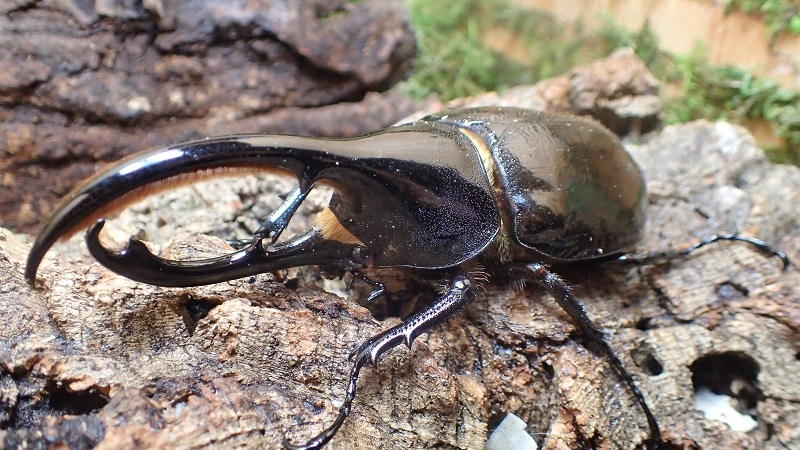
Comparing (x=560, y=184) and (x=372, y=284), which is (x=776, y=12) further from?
(x=372, y=284)

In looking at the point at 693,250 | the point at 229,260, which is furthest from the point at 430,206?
the point at 693,250

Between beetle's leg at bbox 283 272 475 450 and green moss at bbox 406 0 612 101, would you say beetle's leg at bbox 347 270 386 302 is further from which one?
green moss at bbox 406 0 612 101

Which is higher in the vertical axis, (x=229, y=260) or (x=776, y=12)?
(x=776, y=12)

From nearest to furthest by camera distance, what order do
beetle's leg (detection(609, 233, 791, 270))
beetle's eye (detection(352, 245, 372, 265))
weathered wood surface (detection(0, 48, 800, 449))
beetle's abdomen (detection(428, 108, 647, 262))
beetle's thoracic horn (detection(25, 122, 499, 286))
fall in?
1. beetle's thoracic horn (detection(25, 122, 499, 286))
2. weathered wood surface (detection(0, 48, 800, 449))
3. beetle's eye (detection(352, 245, 372, 265))
4. beetle's abdomen (detection(428, 108, 647, 262))
5. beetle's leg (detection(609, 233, 791, 270))

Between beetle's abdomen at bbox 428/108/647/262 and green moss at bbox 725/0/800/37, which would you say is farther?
green moss at bbox 725/0/800/37

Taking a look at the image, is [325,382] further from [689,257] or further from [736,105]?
[736,105]

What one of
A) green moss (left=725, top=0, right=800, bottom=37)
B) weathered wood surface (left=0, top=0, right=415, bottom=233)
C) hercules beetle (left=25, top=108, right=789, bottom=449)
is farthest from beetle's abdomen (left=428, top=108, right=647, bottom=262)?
green moss (left=725, top=0, right=800, bottom=37)

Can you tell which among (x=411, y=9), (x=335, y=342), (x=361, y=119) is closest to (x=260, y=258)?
(x=335, y=342)
